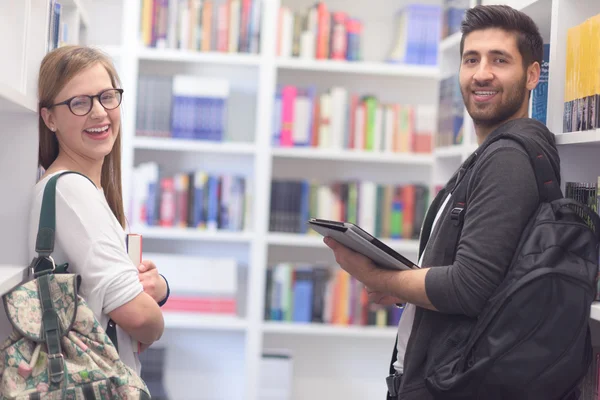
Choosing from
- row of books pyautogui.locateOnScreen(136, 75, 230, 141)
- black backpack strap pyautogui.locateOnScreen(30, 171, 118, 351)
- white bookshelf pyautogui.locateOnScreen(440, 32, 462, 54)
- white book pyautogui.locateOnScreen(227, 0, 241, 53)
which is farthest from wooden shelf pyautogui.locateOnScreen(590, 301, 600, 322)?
white book pyautogui.locateOnScreen(227, 0, 241, 53)

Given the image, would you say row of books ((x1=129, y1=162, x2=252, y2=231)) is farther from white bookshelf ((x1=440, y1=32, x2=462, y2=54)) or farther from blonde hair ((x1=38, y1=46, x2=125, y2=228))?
blonde hair ((x1=38, y1=46, x2=125, y2=228))

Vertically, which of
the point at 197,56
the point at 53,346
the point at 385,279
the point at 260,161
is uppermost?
the point at 197,56

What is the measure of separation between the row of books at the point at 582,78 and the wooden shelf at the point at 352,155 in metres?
2.11

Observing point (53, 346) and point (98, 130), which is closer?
point (53, 346)

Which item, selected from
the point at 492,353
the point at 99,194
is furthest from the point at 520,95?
the point at 99,194

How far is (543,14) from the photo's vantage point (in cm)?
219

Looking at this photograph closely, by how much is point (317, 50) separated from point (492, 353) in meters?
2.68

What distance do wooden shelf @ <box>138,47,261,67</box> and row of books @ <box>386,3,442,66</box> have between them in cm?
84

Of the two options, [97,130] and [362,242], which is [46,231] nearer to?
[97,130]

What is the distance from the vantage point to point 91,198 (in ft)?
5.26

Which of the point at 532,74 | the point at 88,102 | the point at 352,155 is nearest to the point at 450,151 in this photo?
the point at 352,155

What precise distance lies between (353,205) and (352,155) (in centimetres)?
27

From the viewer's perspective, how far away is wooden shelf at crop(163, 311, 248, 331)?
149 inches

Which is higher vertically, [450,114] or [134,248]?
[450,114]
